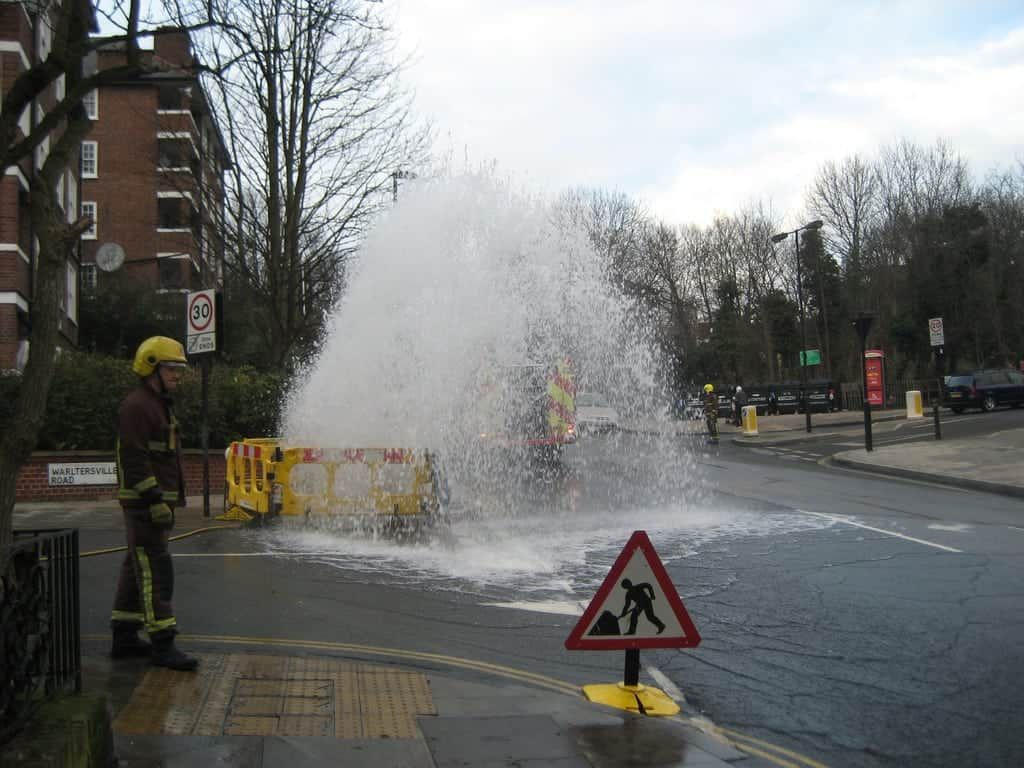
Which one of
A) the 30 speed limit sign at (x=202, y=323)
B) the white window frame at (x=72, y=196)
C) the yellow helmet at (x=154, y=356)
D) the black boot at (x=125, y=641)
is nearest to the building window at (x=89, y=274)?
the white window frame at (x=72, y=196)

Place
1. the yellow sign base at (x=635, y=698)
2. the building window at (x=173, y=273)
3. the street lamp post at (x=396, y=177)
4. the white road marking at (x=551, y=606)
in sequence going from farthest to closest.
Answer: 1. the building window at (x=173, y=273)
2. the street lamp post at (x=396, y=177)
3. the white road marking at (x=551, y=606)
4. the yellow sign base at (x=635, y=698)

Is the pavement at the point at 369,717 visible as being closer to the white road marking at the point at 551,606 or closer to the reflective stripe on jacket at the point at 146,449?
the reflective stripe on jacket at the point at 146,449

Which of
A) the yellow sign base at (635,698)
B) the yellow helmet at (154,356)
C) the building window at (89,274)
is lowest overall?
the yellow sign base at (635,698)

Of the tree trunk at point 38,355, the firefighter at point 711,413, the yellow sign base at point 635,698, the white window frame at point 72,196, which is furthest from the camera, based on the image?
the white window frame at point 72,196

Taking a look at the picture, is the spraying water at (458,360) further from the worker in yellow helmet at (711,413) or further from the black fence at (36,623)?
the worker in yellow helmet at (711,413)

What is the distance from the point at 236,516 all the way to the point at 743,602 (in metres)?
7.72

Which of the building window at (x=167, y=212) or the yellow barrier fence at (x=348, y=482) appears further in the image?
the building window at (x=167, y=212)

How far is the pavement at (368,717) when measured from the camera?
4.44m

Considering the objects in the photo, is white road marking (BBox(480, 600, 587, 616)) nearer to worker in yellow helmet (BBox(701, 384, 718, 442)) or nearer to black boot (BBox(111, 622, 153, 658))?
black boot (BBox(111, 622, 153, 658))

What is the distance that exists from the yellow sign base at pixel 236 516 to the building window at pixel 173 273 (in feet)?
130

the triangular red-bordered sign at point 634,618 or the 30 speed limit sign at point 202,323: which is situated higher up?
the 30 speed limit sign at point 202,323

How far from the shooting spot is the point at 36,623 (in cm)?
375

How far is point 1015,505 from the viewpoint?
1427 cm

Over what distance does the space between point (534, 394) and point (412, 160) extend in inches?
289
